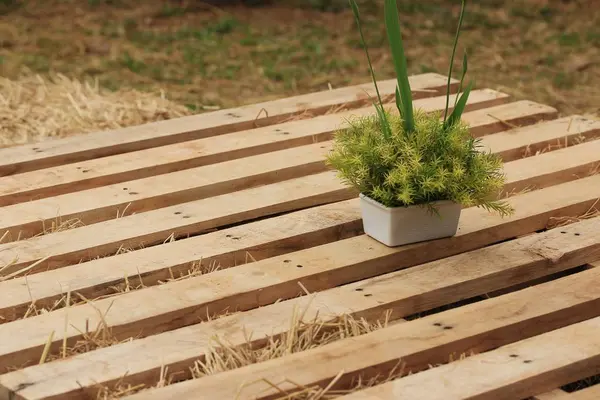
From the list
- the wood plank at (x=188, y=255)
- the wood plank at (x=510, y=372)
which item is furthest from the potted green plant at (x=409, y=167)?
the wood plank at (x=510, y=372)

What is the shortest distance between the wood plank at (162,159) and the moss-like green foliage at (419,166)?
1.80 ft

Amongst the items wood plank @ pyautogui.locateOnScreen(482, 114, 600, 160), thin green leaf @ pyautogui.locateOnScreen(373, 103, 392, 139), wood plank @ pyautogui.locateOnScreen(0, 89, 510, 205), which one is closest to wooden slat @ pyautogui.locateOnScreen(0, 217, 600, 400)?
thin green leaf @ pyautogui.locateOnScreen(373, 103, 392, 139)

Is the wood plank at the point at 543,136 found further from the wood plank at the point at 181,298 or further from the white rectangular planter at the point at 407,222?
the white rectangular planter at the point at 407,222

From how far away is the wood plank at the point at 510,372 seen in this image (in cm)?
145

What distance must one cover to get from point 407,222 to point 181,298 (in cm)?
42

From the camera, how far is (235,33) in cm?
430

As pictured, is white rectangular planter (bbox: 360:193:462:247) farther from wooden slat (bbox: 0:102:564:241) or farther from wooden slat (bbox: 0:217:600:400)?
wooden slat (bbox: 0:102:564:241)

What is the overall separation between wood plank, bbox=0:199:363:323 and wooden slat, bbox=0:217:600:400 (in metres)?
0.21

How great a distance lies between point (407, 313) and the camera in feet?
5.63

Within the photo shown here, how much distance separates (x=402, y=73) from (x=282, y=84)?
75.4 inches

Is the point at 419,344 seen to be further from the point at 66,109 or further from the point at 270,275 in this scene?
the point at 66,109

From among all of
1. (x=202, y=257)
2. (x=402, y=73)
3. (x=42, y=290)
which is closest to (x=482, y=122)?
(x=402, y=73)

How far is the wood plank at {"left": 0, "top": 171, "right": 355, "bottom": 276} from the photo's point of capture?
1.89 m

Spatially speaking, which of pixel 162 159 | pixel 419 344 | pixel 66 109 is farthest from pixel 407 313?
pixel 66 109
